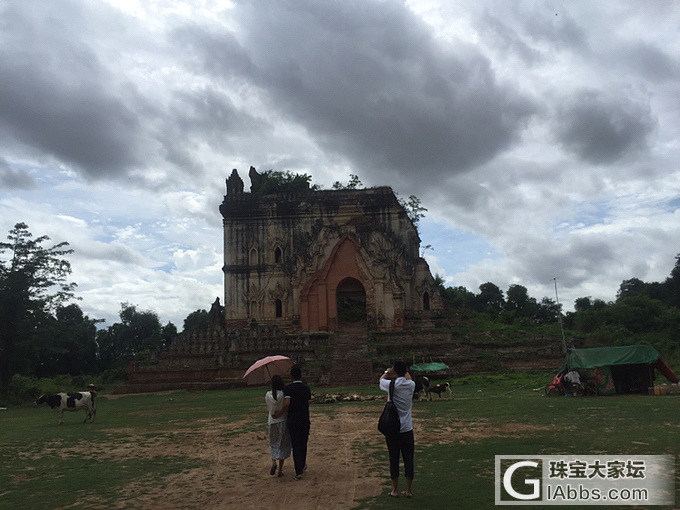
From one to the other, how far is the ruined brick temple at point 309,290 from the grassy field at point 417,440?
9.56 m

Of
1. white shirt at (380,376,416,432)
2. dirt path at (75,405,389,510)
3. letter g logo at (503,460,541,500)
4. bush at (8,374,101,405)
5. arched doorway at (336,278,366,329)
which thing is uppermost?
arched doorway at (336,278,366,329)

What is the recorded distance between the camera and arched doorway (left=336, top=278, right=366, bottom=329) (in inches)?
1765

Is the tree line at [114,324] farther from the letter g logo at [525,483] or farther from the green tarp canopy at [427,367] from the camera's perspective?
the letter g logo at [525,483]

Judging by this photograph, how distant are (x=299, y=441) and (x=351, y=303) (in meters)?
41.4

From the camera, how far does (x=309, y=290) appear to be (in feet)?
143

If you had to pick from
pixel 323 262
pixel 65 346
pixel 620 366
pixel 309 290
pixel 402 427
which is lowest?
pixel 402 427

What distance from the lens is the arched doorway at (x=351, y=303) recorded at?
44.8 meters

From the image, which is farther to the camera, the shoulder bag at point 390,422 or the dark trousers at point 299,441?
the dark trousers at point 299,441

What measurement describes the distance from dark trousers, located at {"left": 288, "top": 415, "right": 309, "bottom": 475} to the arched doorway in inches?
1326

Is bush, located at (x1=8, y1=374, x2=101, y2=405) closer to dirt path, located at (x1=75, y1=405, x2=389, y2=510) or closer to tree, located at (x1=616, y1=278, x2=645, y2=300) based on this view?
dirt path, located at (x1=75, y1=405, x2=389, y2=510)

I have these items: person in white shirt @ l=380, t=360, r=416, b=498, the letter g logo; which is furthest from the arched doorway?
person in white shirt @ l=380, t=360, r=416, b=498

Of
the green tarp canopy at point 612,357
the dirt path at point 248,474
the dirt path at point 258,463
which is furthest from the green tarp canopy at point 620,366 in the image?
the dirt path at point 248,474

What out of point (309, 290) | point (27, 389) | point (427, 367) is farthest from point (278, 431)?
point (309, 290)

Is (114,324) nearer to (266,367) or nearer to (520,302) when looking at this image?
(520,302)
